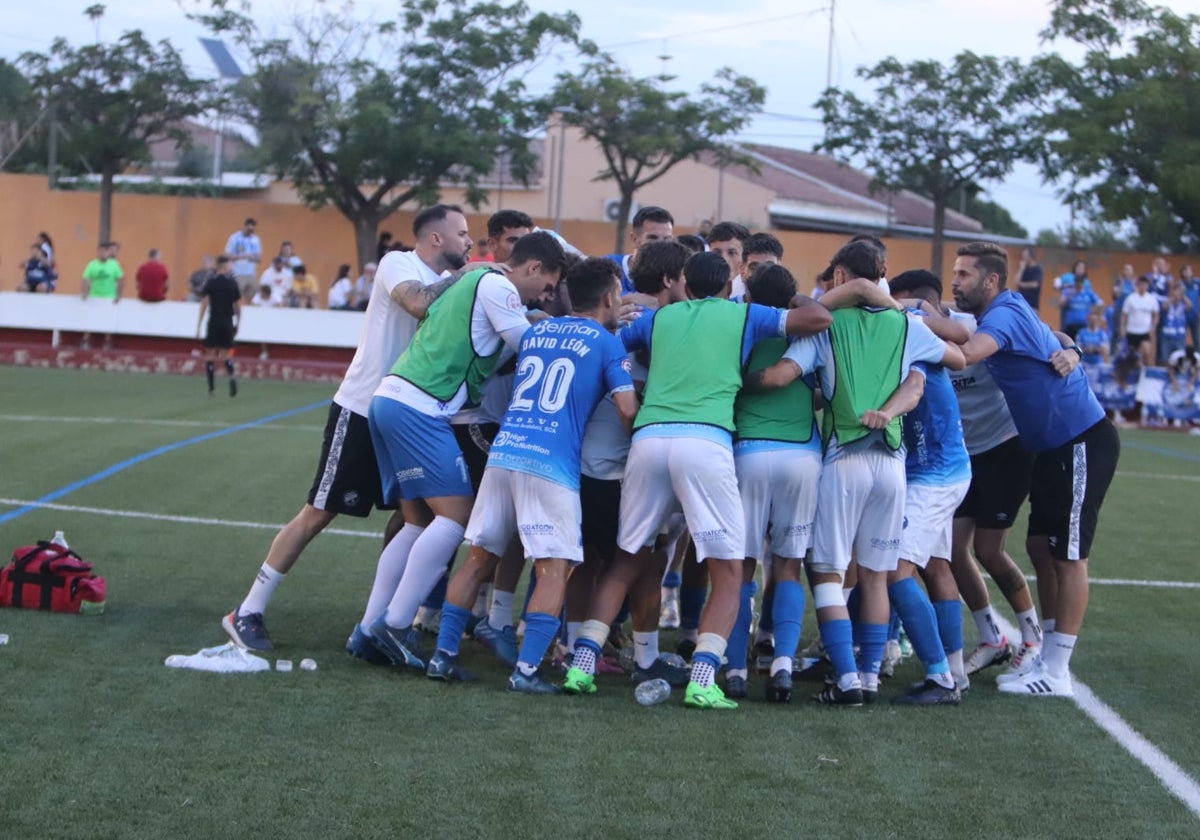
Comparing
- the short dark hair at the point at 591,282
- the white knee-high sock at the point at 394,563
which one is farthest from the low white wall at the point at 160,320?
the short dark hair at the point at 591,282

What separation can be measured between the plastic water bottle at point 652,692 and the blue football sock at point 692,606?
52.5 inches

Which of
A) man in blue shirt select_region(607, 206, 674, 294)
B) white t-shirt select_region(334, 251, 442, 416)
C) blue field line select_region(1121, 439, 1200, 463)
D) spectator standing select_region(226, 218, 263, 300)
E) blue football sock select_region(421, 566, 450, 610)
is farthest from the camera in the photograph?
spectator standing select_region(226, 218, 263, 300)

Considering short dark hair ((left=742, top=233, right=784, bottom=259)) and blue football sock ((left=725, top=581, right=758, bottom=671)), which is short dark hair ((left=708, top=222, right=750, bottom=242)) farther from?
blue football sock ((left=725, top=581, right=758, bottom=671))

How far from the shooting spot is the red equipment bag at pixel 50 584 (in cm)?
767

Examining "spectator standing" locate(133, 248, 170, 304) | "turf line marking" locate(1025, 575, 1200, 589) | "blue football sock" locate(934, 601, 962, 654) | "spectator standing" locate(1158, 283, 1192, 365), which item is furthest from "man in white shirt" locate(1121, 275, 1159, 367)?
"blue football sock" locate(934, 601, 962, 654)

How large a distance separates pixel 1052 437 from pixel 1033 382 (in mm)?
274

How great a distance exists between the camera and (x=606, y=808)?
15.9 ft

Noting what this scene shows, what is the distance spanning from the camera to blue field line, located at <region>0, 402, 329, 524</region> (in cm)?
1095

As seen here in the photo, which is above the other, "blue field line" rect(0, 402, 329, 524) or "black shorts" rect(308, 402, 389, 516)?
"black shorts" rect(308, 402, 389, 516)

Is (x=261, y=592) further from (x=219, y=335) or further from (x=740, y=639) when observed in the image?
(x=219, y=335)

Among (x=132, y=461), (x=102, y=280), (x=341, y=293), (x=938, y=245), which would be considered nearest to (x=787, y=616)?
(x=132, y=461)

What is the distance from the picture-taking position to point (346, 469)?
289 inches

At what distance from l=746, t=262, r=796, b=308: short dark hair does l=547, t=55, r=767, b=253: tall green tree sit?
2606cm

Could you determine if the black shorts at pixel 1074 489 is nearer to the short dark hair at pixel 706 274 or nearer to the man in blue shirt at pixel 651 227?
the short dark hair at pixel 706 274
